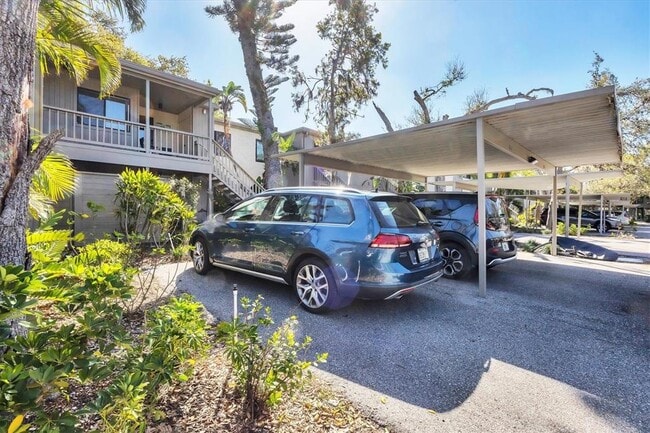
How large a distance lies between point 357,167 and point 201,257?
5819mm

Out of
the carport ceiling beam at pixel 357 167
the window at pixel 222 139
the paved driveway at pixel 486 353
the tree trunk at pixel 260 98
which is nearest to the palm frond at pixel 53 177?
the paved driveway at pixel 486 353

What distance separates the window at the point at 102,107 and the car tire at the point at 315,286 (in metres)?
9.05

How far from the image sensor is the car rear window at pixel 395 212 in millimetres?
4219

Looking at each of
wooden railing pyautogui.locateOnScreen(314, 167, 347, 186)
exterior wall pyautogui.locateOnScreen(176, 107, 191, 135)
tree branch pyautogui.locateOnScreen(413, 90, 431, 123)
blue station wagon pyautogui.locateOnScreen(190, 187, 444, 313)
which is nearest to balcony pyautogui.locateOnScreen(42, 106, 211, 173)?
exterior wall pyautogui.locateOnScreen(176, 107, 191, 135)

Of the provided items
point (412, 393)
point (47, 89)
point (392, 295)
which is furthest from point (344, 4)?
point (412, 393)

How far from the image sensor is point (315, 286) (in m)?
4.39

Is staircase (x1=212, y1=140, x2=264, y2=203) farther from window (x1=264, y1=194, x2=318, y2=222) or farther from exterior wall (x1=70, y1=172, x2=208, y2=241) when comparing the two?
window (x1=264, y1=194, x2=318, y2=222)

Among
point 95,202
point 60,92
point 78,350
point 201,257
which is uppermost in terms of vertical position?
point 60,92

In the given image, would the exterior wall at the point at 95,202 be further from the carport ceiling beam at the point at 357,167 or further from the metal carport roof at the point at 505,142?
the carport ceiling beam at the point at 357,167

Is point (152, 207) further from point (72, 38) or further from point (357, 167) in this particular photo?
point (357, 167)

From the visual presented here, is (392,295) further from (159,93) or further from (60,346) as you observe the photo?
(159,93)

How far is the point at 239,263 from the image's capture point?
5328 mm

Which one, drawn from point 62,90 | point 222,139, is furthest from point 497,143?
point 222,139

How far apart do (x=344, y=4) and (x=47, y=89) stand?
547 inches
